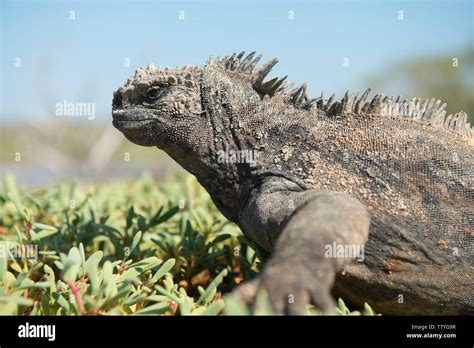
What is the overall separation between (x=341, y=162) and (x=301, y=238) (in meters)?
1.19

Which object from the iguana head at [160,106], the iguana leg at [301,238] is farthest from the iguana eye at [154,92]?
the iguana leg at [301,238]

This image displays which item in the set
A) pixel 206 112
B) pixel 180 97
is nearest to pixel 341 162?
pixel 206 112

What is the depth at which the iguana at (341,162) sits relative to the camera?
3.65 m

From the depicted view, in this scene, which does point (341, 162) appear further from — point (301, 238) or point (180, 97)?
point (180, 97)

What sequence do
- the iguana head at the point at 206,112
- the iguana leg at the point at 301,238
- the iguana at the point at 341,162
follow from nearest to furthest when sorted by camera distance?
the iguana leg at the point at 301,238 → the iguana at the point at 341,162 → the iguana head at the point at 206,112

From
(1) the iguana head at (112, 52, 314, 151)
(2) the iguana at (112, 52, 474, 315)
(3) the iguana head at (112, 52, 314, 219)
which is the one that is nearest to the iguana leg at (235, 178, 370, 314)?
(2) the iguana at (112, 52, 474, 315)

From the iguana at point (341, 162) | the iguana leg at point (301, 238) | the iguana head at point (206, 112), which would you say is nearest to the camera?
the iguana leg at point (301, 238)

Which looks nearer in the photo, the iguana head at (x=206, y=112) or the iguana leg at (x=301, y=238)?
the iguana leg at (x=301, y=238)

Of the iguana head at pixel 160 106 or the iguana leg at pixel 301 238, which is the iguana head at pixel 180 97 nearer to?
the iguana head at pixel 160 106

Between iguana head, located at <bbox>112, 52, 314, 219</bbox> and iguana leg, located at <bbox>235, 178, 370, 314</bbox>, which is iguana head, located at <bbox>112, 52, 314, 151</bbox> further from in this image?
iguana leg, located at <bbox>235, 178, 370, 314</bbox>

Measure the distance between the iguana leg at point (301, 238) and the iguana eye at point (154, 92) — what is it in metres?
1.14

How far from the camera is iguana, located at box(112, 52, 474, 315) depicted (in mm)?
3654

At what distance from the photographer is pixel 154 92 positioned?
4219 mm

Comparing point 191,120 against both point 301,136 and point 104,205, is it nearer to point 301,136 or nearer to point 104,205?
point 301,136
